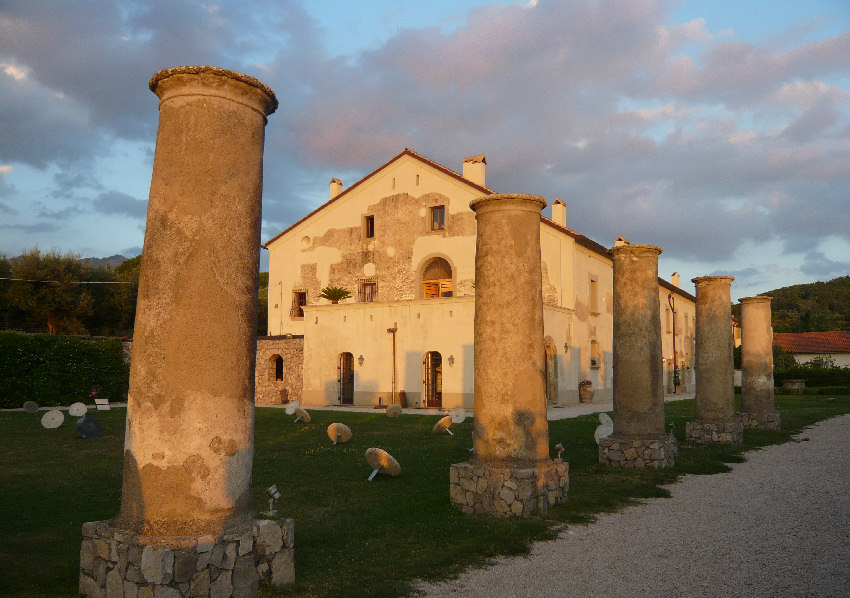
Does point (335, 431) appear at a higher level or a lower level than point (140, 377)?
lower

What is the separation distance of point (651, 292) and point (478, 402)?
497 centimetres

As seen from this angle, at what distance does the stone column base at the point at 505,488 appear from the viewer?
6.67m

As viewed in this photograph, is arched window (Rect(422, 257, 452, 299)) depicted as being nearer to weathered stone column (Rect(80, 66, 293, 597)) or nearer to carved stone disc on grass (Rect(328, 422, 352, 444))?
carved stone disc on grass (Rect(328, 422, 352, 444))

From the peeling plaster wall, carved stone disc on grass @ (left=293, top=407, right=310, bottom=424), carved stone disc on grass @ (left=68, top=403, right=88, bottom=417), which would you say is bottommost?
carved stone disc on grass @ (left=293, top=407, right=310, bottom=424)

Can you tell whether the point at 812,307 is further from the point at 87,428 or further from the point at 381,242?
the point at 87,428

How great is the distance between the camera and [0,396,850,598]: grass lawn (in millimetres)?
4746

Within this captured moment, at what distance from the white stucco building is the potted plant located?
460mm

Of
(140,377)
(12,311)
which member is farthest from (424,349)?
(12,311)

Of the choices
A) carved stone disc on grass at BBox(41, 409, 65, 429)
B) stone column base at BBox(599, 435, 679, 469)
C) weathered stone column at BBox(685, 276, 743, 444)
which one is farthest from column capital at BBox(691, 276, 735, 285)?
carved stone disc on grass at BBox(41, 409, 65, 429)

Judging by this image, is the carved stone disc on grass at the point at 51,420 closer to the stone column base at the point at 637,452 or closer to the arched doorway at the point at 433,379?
the stone column base at the point at 637,452

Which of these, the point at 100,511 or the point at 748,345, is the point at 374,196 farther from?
the point at 100,511

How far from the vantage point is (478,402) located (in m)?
7.31

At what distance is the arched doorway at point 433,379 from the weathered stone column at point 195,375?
63.4 feet

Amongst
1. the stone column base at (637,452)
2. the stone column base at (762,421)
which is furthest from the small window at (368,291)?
the stone column base at (637,452)
